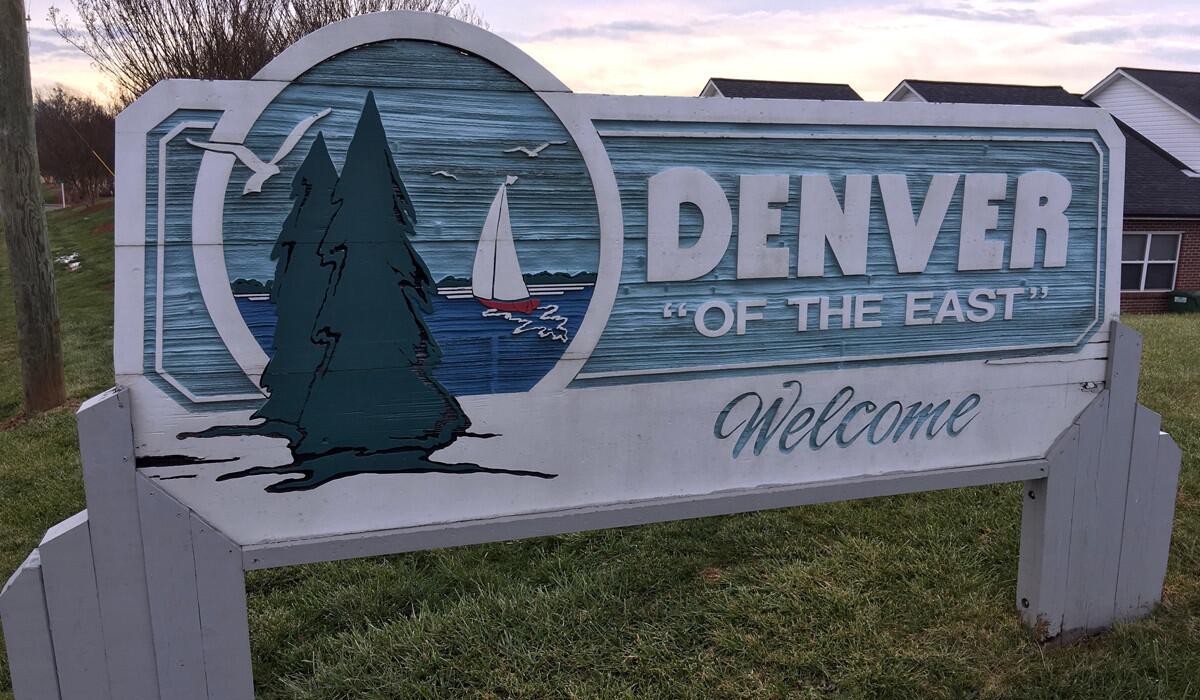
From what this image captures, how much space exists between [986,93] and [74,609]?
78.5 ft

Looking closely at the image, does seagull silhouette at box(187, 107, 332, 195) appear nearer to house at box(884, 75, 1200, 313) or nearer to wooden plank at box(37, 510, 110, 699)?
wooden plank at box(37, 510, 110, 699)

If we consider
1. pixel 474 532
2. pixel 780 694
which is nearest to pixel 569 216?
pixel 474 532

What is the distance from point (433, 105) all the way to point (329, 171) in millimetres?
364

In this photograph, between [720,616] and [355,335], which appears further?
[720,616]

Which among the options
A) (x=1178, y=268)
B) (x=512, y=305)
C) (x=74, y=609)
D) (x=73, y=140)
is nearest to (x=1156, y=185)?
(x=1178, y=268)

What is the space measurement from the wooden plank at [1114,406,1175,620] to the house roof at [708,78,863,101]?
20.1m

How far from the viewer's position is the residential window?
67.7 ft

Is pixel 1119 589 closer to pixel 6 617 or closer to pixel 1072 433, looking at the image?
pixel 1072 433

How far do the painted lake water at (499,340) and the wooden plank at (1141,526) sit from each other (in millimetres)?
2455

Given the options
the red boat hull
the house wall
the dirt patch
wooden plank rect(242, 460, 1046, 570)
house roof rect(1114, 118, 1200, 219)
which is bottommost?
wooden plank rect(242, 460, 1046, 570)

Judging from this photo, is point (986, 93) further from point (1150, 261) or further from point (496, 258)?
point (496, 258)

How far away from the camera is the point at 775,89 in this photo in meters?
23.4

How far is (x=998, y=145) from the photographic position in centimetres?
303

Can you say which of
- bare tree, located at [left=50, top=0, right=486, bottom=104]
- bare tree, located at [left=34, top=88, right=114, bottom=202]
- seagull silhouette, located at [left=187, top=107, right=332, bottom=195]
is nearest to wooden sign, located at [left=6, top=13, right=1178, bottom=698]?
seagull silhouette, located at [left=187, top=107, right=332, bottom=195]
